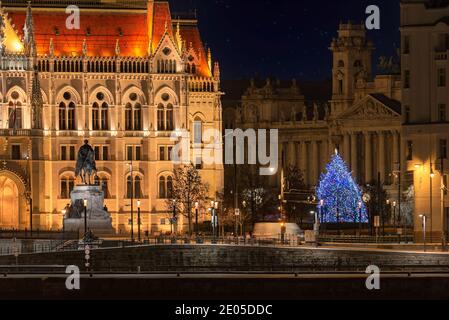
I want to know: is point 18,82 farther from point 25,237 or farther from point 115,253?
point 115,253

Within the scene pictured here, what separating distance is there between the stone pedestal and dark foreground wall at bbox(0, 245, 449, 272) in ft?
65.9

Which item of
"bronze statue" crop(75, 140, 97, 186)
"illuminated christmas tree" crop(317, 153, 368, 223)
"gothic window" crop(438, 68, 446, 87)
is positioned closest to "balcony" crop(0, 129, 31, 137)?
"illuminated christmas tree" crop(317, 153, 368, 223)

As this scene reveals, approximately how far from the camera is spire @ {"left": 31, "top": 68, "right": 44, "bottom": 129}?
645 ft

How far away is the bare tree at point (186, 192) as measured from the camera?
19388 centimetres

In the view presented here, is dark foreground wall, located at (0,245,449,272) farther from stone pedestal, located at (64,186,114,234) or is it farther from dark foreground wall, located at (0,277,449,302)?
stone pedestal, located at (64,186,114,234)

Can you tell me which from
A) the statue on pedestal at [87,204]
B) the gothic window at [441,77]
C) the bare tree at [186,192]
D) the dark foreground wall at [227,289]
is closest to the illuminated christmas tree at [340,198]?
the bare tree at [186,192]

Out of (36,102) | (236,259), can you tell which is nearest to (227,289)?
(236,259)

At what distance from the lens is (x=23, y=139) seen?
197 meters

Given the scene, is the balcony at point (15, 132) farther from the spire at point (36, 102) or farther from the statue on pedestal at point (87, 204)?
the statue on pedestal at point (87, 204)

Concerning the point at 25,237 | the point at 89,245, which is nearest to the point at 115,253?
the point at 89,245

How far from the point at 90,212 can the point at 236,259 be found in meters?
27.4

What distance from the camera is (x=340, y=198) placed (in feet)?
607

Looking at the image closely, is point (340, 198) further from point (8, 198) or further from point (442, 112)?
point (442, 112)
